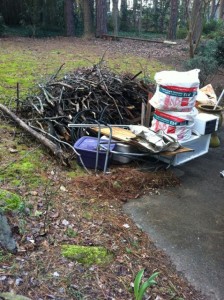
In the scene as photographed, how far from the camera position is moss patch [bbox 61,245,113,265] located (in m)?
3.05

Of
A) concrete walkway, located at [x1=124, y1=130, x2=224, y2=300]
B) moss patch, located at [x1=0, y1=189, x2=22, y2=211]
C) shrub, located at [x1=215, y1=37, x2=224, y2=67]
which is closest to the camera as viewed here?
concrete walkway, located at [x1=124, y1=130, x2=224, y2=300]

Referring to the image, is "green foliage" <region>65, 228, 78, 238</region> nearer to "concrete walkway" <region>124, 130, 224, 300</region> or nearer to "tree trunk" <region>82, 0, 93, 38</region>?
"concrete walkway" <region>124, 130, 224, 300</region>

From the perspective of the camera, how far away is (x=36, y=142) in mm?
5680

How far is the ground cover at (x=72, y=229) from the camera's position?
9.07ft

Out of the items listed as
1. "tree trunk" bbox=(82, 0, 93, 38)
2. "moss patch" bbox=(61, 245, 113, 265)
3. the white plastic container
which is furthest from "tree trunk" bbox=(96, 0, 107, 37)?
"moss patch" bbox=(61, 245, 113, 265)

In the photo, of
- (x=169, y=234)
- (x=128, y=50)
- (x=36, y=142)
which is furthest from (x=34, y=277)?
(x=128, y=50)

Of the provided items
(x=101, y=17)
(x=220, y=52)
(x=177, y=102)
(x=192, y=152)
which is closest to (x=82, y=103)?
(x=177, y=102)

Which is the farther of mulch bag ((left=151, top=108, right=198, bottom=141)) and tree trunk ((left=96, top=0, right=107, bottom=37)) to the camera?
tree trunk ((left=96, top=0, right=107, bottom=37))

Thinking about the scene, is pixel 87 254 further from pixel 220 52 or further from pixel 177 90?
pixel 220 52

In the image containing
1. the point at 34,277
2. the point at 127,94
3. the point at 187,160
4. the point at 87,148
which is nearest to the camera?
the point at 34,277

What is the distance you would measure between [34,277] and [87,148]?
2588mm

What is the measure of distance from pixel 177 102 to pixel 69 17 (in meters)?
15.8

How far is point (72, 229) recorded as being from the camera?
11.5 feet

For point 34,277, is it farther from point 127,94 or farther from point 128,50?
point 128,50
